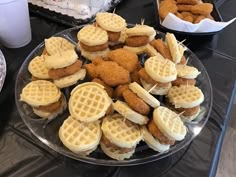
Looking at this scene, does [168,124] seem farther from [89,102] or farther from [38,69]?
[38,69]

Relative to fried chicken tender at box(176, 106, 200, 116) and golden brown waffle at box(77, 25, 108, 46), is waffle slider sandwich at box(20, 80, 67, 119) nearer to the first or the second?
golden brown waffle at box(77, 25, 108, 46)

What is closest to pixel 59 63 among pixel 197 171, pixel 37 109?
pixel 37 109

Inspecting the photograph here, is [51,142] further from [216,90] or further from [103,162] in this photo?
[216,90]

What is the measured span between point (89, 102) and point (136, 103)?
0.09 m

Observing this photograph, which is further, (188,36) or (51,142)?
(188,36)

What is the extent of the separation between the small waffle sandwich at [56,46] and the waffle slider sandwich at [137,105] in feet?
0.76

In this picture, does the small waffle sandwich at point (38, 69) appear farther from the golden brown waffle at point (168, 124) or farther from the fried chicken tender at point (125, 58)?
the golden brown waffle at point (168, 124)

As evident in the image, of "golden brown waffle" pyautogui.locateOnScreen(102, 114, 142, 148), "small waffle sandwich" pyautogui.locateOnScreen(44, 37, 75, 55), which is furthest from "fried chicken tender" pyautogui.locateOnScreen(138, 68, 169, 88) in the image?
"small waffle sandwich" pyautogui.locateOnScreen(44, 37, 75, 55)

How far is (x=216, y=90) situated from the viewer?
873 mm

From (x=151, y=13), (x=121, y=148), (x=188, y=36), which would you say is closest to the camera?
(x=121, y=148)

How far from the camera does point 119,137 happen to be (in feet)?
1.95

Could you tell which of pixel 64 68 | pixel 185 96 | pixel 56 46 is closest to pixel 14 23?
pixel 56 46

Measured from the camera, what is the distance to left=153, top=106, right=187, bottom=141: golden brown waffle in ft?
1.94

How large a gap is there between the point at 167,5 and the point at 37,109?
23.5 inches
